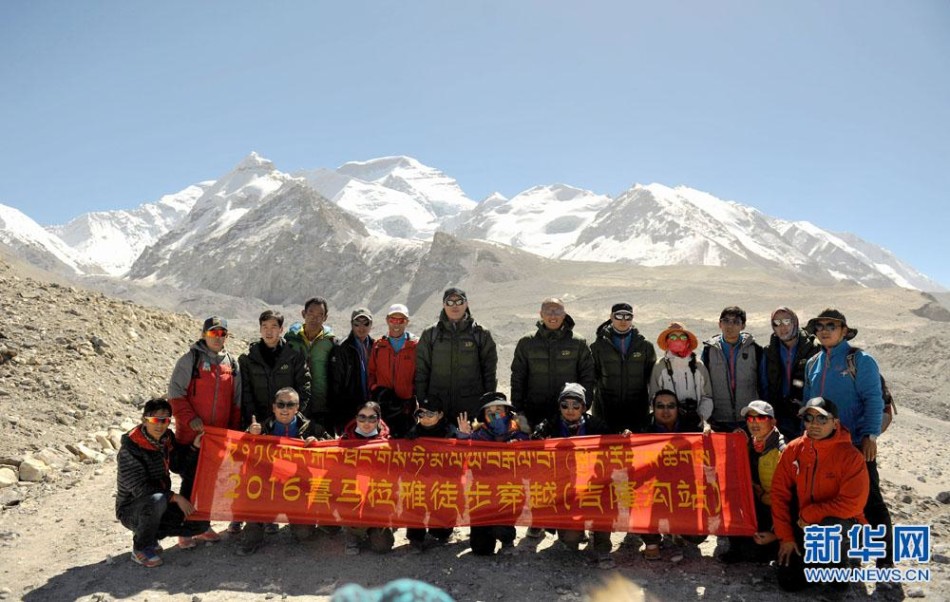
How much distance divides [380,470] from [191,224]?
203 m

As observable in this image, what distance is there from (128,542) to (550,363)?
4.83 metres

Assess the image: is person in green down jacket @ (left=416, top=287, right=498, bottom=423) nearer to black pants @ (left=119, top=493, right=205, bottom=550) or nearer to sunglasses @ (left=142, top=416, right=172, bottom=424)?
sunglasses @ (left=142, top=416, right=172, bottom=424)

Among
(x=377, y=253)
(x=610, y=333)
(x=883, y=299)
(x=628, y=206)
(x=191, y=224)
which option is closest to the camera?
(x=610, y=333)

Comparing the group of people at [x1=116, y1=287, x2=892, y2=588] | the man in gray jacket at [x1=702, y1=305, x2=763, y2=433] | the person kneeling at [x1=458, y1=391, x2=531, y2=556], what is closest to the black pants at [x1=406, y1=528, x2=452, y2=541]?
the group of people at [x1=116, y1=287, x2=892, y2=588]

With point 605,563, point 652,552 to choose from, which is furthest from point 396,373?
point 652,552

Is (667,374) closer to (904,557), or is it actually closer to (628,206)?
(904,557)

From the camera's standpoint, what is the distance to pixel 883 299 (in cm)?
4741

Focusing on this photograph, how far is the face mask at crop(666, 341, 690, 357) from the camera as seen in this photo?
615cm

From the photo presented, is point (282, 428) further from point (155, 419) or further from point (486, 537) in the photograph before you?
point (486, 537)

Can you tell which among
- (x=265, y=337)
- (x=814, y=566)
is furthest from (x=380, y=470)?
(x=814, y=566)

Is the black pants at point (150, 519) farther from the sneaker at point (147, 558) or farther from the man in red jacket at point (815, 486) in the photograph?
the man in red jacket at point (815, 486)

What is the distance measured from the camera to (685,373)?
6.20m

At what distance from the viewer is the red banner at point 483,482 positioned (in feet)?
18.8

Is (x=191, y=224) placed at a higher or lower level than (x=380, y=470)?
higher
